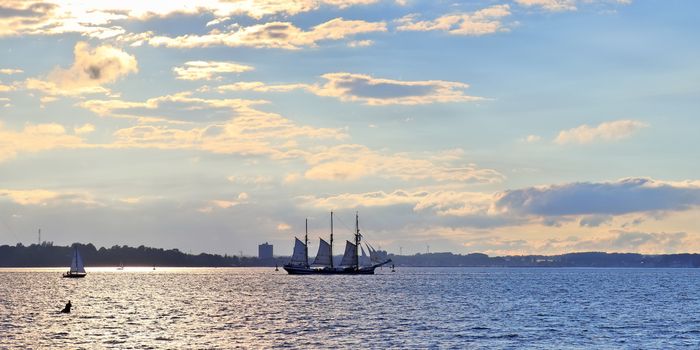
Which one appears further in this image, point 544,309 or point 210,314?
point 544,309

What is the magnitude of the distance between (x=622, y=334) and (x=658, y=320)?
23728mm

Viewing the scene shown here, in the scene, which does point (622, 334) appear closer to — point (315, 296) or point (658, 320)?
point (658, 320)

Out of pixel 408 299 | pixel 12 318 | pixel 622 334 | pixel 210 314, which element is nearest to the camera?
pixel 622 334

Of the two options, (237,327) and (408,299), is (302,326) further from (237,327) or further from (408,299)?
(408,299)

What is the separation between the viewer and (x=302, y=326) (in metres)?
114

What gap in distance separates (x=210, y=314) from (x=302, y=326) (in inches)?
1023

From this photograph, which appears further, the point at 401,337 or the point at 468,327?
the point at 468,327

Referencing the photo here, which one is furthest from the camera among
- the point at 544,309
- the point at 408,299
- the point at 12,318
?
the point at 408,299

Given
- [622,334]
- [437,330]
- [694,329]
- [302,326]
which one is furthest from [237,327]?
[694,329]

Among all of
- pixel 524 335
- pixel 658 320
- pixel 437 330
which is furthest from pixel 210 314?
pixel 658 320

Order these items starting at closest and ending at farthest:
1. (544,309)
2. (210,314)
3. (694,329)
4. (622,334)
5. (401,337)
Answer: (401,337), (622,334), (694,329), (210,314), (544,309)

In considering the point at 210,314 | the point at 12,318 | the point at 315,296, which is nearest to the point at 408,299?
the point at 315,296

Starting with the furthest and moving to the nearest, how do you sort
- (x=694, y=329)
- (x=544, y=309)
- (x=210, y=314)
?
(x=544, y=309) < (x=210, y=314) < (x=694, y=329)

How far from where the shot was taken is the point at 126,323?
11925cm
